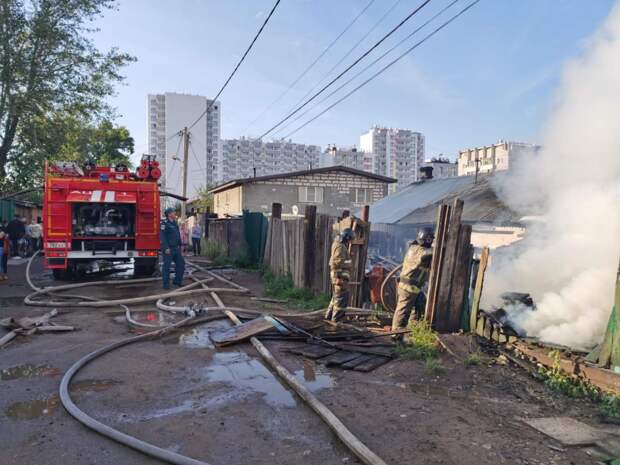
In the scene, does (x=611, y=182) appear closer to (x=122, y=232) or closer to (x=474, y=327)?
(x=474, y=327)

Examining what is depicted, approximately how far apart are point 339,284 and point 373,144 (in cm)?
11715

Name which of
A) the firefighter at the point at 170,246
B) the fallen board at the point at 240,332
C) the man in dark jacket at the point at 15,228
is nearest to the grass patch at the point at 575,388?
the fallen board at the point at 240,332

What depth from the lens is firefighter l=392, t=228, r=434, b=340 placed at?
21.7 ft

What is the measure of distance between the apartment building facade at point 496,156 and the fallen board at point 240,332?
5.16 m

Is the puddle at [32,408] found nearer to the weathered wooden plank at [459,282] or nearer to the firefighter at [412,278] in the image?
the firefighter at [412,278]

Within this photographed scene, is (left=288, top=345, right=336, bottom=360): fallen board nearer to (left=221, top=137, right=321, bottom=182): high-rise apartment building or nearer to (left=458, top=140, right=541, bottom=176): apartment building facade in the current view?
(left=458, top=140, right=541, bottom=176): apartment building facade

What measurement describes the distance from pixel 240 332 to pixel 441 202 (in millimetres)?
11700

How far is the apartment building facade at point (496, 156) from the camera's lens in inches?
328

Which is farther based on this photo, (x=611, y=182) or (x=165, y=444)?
(x=611, y=182)

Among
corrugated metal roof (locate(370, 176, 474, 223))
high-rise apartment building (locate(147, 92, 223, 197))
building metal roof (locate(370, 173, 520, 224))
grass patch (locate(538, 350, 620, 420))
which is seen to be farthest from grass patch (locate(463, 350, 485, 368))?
high-rise apartment building (locate(147, 92, 223, 197))

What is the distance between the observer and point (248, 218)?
591 inches

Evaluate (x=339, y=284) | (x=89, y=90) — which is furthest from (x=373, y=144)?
(x=339, y=284)

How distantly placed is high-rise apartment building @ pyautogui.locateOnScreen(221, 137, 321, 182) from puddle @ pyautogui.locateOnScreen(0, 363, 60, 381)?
112 m

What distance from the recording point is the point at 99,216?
1198 cm
